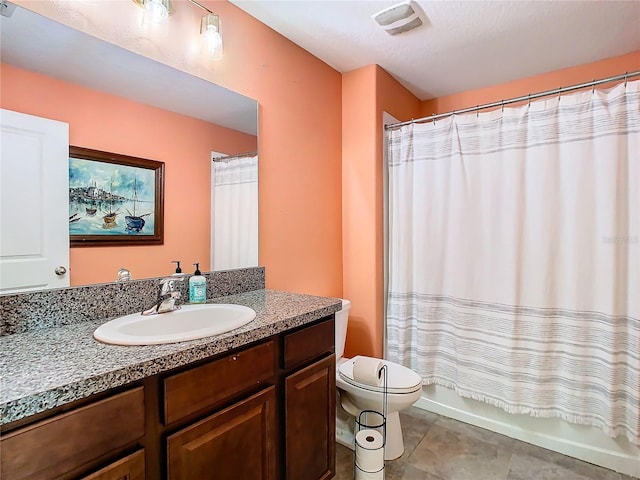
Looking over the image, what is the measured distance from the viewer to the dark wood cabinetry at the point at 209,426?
69cm

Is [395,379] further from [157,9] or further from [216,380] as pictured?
[157,9]

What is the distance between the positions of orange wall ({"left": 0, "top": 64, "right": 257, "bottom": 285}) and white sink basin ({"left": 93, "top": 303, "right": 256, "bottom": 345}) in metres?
0.21

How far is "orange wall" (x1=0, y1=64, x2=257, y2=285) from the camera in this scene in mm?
1102

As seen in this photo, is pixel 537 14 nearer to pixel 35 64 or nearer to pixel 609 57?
pixel 609 57

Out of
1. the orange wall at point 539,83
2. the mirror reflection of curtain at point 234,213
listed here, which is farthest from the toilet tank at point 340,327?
the orange wall at point 539,83

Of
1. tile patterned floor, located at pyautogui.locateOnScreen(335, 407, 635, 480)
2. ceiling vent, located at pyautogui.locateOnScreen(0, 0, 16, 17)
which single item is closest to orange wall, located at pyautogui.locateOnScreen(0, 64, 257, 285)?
ceiling vent, located at pyautogui.locateOnScreen(0, 0, 16, 17)

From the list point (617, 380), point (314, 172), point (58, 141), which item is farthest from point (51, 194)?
point (617, 380)

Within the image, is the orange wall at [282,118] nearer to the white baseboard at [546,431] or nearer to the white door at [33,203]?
the white door at [33,203]

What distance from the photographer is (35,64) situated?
1083mm

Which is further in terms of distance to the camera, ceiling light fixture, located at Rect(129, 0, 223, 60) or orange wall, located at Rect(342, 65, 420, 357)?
orange wall, located at Rect(342, 65, 420, 357)

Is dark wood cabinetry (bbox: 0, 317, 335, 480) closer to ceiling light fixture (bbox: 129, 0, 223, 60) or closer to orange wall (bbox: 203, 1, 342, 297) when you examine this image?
orange wall (bbox: 203, 1, 342, 297)

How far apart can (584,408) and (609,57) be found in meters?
2.08

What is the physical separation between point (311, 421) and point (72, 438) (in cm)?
85

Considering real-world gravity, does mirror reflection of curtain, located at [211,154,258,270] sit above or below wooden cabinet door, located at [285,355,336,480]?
above
